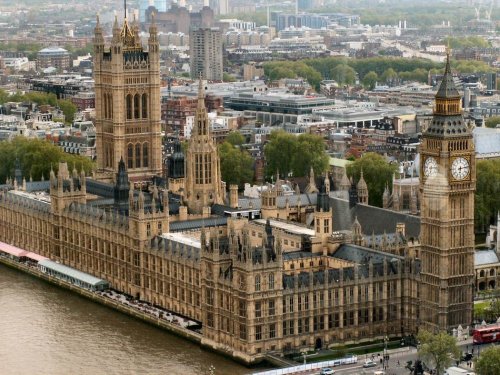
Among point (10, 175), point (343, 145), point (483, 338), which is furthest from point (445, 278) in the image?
point (343, 145)

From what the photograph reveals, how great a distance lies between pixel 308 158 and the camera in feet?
562

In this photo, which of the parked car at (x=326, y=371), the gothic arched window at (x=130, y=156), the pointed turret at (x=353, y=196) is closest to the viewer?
the parked car at (x=326, y=371)

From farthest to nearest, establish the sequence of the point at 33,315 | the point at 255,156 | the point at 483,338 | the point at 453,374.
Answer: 1. the point at 255,156
2. the point at 33,315
3. the point at 483,338
4. the point at 453,374

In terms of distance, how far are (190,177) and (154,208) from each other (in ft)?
33.7

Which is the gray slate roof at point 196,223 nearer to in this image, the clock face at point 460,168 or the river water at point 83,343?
the river water at point 83,343

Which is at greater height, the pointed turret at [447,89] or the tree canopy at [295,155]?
the pointed turret at [447,89]

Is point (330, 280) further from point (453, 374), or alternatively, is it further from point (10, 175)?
→ point (10, 175)

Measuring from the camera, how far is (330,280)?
100938 millimetres

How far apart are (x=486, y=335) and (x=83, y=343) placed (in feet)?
98.3

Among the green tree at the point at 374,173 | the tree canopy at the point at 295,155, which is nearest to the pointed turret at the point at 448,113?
the green tree at the point at 374,173

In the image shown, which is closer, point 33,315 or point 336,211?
point 33,315

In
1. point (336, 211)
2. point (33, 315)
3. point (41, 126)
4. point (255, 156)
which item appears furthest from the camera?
point (41, 126)

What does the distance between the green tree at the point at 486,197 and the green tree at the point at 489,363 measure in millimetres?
53903

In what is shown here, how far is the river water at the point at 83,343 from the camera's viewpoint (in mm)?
99312
